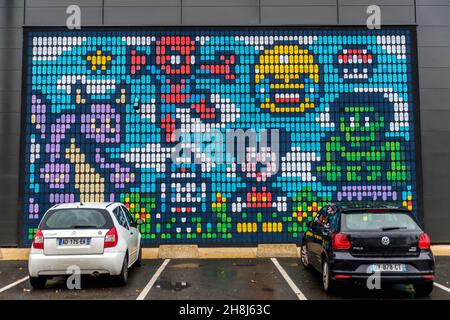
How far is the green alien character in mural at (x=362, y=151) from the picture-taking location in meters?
14.1

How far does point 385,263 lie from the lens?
7.45 m

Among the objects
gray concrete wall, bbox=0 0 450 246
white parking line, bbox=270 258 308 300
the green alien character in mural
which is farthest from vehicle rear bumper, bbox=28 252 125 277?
the green alien character in mural

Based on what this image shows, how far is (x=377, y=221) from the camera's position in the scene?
25.8 feet

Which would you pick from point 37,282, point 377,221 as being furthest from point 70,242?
point 377,221

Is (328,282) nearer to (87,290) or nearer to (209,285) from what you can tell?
(209,285)

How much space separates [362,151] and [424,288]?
22.3 ft

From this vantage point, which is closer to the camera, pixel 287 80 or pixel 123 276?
pixel 123 276

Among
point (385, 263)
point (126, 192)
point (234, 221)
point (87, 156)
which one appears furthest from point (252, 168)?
point (385, 263)

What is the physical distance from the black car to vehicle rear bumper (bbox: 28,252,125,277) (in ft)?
12.6

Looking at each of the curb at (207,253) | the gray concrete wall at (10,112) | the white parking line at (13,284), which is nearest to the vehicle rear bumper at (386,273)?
the curb at (207,253)

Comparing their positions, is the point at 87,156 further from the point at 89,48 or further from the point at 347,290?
the point at 347,290

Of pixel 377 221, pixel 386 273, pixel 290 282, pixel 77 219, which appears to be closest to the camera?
pixel 386 273

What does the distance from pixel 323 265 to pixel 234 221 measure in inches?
228

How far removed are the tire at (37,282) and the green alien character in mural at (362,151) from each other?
27.7 feet
